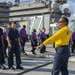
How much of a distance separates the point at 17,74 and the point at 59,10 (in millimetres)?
102360

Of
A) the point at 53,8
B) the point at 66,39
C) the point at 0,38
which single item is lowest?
the point at 53,8

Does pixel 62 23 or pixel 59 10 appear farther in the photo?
pixel 59 10

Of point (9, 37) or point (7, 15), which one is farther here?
point (7, 15)

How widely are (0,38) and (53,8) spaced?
96.0 m

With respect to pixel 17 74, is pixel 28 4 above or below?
below

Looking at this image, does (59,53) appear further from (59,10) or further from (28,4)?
(28,4)

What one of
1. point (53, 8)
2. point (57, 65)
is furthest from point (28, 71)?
point (53, 8)

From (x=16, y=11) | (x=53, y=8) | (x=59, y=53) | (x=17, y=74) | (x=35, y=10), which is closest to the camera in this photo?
(x=59, y=53)

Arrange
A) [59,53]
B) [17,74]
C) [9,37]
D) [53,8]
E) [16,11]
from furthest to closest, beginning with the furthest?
1. [16,11]
2. [53,8]
3. [9,37]
4. [17,74]
5. [59,53]

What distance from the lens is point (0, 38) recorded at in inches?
420

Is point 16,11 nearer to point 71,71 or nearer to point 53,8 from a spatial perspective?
point 53,8

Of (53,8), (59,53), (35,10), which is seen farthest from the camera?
(35,10)

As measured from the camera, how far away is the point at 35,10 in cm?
12775

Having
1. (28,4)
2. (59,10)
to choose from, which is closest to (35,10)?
(28,4)
